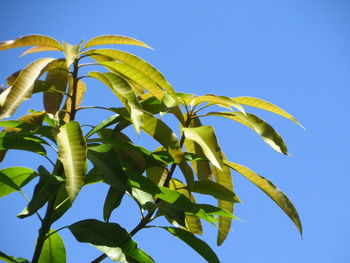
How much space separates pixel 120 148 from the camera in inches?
61.6

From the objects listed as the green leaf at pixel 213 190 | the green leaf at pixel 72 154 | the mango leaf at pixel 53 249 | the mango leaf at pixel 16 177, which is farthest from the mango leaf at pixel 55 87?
the green leaf at pixel 213 190

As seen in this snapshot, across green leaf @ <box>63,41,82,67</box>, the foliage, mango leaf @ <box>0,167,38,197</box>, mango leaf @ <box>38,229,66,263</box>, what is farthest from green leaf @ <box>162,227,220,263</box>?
green leaf @ <box>63,41,82,67</box>

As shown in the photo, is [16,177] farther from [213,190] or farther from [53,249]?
[213,190]

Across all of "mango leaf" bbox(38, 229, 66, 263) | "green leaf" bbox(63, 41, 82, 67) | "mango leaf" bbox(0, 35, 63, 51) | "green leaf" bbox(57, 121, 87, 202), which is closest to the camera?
"green leaf" bbox(57, 121, 87, 202)

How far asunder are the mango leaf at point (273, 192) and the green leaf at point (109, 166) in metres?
0.46

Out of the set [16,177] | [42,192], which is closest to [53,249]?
[16,177]

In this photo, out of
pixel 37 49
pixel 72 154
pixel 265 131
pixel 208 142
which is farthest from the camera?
pixel 37 49

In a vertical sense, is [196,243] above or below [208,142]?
below

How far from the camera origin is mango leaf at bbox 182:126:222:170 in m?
1.41

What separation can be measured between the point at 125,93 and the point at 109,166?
223 mm

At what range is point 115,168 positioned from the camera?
4.47ft

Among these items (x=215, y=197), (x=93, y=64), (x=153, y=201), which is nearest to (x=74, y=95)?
(x=93, y=64)

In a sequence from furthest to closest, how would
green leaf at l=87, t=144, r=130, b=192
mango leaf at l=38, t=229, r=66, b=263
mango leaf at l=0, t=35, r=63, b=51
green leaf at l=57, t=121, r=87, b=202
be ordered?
mango leaf at l=38, t=229, r=66, b=263 < mango leaf at l=0, t=35, r=63, b=51 < green leaf at l=87, t=144, r=130, b=192 < green leaf at l=57, t=121, r=87, b=202

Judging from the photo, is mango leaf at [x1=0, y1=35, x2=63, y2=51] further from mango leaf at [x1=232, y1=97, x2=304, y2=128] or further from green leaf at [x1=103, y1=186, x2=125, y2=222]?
mango leaf at [x1=232, y1=97, x2=304, y2=128]
